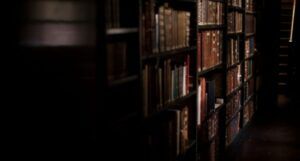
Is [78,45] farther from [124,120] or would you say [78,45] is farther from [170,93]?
[170,93]

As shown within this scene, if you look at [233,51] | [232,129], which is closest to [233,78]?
[233,51]

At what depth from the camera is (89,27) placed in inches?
75.0

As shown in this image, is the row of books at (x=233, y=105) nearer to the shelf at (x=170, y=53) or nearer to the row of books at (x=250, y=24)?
the row of books at (x=250, y=24)

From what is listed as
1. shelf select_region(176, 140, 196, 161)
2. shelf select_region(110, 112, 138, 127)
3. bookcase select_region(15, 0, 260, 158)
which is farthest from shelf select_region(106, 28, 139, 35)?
shelf select_region(176, 140, 196, 161)

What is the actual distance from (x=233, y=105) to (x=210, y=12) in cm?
151

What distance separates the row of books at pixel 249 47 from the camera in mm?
5871

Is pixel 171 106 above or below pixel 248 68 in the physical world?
above

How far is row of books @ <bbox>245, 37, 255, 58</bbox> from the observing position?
5871 mm

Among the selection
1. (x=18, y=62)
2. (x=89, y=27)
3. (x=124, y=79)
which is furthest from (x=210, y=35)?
(x=18, y=62)

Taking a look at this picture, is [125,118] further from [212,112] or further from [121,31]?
[212,112]

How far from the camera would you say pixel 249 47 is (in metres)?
6.12

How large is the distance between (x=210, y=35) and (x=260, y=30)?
11.1 ft

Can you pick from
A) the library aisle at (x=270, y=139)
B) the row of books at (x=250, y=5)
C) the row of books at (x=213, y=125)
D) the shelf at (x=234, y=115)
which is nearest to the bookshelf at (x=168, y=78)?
the row of books at (x=213, y=125)

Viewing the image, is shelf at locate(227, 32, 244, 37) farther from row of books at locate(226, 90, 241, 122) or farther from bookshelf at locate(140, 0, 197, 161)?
bookshelf at locate(140, 0, 197, 161)
